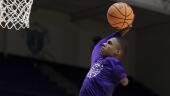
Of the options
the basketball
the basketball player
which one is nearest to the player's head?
the basketball player

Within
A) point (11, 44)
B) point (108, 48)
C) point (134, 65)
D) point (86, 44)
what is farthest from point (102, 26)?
point (108, 48)

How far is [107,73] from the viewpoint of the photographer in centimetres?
277

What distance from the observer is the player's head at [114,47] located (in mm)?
2793

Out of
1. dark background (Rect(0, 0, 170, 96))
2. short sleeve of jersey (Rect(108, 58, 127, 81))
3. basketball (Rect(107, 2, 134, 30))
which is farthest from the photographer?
dark background (Rect(0, 0, 170, 96))

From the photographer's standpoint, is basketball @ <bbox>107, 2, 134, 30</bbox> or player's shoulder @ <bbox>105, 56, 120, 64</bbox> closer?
player's shoulder @ <bbox>105, 56, 120, 64</bbox>

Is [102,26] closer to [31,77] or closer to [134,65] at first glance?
[134,65]

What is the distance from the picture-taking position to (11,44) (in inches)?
319

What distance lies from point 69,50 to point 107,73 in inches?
239

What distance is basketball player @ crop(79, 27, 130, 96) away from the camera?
2749mm

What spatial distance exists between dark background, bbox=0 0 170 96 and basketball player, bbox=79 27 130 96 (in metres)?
4.34

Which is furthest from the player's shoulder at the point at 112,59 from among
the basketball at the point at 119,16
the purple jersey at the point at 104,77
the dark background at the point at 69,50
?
the dark background at the point at 69,50

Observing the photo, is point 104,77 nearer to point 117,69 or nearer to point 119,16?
point 117,69

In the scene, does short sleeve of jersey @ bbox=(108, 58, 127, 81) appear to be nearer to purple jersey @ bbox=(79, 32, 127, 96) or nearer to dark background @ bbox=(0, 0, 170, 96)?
purple jersey @ bbox=(79, 32, 127, 96)

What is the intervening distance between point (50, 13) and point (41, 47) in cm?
68
